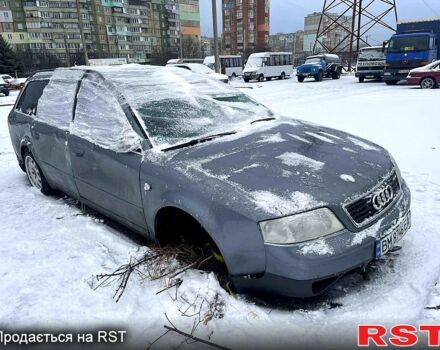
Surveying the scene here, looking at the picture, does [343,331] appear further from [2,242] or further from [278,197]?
[2,242]

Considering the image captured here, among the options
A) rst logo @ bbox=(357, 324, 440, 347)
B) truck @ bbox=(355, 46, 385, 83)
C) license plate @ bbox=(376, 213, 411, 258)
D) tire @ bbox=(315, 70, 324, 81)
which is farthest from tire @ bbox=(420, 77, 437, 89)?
rst logo @ bbox=(357, 324, 440, 347)

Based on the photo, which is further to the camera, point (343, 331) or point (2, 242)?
point (2, 242)

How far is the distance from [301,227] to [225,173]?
0.63 m

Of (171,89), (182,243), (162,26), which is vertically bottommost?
(182,243)

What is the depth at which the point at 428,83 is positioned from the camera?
16.6 metres

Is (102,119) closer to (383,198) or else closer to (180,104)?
(180,104)

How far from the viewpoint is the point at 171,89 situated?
368cm

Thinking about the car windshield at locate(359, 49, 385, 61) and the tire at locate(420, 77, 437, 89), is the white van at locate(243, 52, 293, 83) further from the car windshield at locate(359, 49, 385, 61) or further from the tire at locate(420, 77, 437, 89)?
the tire at locate(420, 77, 437, 89)

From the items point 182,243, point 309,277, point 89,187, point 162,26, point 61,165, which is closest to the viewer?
point 309,277

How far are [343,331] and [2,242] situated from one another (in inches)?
124

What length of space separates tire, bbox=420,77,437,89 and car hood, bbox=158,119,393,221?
15.7 m

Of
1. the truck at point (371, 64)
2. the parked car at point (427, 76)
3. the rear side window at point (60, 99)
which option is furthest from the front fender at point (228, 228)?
the truck at point (371, 64)

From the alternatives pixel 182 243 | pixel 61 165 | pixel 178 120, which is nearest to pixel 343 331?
pixel 182 243

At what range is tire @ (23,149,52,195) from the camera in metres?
4.77
